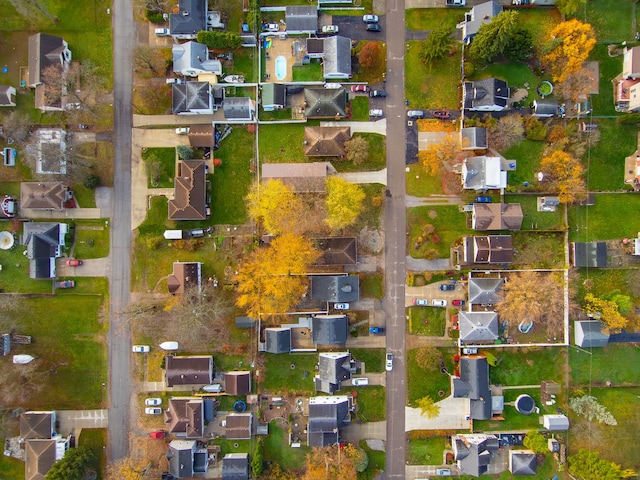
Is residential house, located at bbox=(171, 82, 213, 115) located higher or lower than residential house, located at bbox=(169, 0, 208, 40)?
lower

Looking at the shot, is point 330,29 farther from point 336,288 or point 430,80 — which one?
point 336,288

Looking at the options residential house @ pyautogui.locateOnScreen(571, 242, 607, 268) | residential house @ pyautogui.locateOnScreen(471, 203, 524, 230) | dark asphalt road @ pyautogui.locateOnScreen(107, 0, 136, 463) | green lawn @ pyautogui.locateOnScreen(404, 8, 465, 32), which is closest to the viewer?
residential house @ pyautogui.locateOnScreen(471, 203, 524, 230)

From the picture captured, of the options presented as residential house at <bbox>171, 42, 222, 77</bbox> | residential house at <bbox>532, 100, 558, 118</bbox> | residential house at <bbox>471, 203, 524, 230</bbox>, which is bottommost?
residential house at <bbox>471, 203, 524, 230</bbox>

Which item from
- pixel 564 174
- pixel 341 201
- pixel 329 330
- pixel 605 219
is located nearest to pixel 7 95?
pixel 341 201

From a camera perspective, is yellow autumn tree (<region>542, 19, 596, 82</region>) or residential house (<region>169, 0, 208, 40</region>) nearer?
yellow autumn tree (<region>542, 19, 596, 82</region>)

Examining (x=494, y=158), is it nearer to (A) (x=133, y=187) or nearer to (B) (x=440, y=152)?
(B) (x=440, y=152)

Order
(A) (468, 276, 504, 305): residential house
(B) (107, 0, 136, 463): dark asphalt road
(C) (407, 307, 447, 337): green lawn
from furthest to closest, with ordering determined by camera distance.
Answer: (C) (407, 307, 447, 337): green lawn < (B) (107, 0, 136, 463): dark asphalt road < (A) (468, 276, 504, 305): residential house

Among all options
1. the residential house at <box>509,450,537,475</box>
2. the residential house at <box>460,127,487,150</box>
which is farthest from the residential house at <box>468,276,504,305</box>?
the residential house at <box>509,450,537,475</box>

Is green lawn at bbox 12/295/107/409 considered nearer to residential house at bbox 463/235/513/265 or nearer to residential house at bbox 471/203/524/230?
residential house at bbox 463/235/513/265

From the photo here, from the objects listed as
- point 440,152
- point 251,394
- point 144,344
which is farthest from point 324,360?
point 440,152
